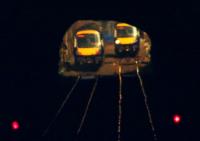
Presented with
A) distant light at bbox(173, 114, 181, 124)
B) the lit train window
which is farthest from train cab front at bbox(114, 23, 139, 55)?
distant light at bbox(173, 114, 181, 124)

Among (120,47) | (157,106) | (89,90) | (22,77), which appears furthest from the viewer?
(120,47)

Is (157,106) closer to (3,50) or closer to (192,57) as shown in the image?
(192,57)

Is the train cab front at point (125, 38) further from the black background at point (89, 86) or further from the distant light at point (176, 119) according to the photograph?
the distant light at point (176, 119)

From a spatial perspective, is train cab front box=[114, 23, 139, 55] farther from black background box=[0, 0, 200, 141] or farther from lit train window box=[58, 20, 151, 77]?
black background box=[0, 0, 200, 141]

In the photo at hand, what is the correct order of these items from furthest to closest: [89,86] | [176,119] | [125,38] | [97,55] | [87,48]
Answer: [125,38]
[97,55]
[87,48]
[89,86]
[176,119]

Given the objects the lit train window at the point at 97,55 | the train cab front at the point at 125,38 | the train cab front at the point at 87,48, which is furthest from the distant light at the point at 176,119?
the train cab front at the point at 125,38

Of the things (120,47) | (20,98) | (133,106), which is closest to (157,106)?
(133,106)

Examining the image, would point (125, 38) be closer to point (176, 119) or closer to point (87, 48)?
point (87, 48)

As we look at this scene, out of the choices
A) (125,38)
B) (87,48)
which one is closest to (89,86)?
(87,48)
